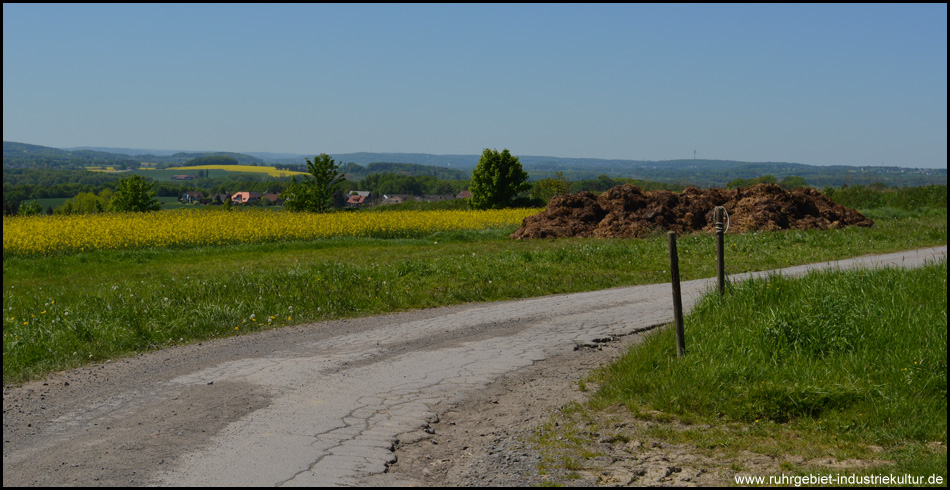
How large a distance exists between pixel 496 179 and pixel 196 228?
29447 mm

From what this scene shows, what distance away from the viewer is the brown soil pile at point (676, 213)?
1088 inches

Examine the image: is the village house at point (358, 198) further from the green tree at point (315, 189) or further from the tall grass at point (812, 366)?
the tall grass at point (812, 366)

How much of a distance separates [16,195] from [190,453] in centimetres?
9887

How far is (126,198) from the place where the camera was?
190 feet

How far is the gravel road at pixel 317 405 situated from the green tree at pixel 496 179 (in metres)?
45.7

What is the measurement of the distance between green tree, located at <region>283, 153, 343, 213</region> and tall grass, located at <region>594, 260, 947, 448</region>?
138 ft

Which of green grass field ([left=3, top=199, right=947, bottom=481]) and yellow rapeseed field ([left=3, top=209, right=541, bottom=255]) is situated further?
yellow rapeseed field ([left=3, top=209, right=541, bottom=255])

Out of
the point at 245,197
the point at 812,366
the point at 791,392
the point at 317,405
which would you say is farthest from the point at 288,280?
the point at 245,197

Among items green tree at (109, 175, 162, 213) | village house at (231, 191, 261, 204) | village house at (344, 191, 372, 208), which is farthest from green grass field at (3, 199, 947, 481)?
village house at (231, 191, 261, 204)

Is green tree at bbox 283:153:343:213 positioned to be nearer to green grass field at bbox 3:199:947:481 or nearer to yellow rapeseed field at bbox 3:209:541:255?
yellow rapeseed field at bbox 3:209:541:255

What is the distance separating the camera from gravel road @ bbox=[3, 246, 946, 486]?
5.25 metres

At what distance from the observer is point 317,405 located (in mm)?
6781

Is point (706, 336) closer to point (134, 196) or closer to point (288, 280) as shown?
point (288, 280)

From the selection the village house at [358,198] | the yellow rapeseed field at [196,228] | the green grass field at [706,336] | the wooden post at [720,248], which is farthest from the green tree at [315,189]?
the village house at [358,198]
